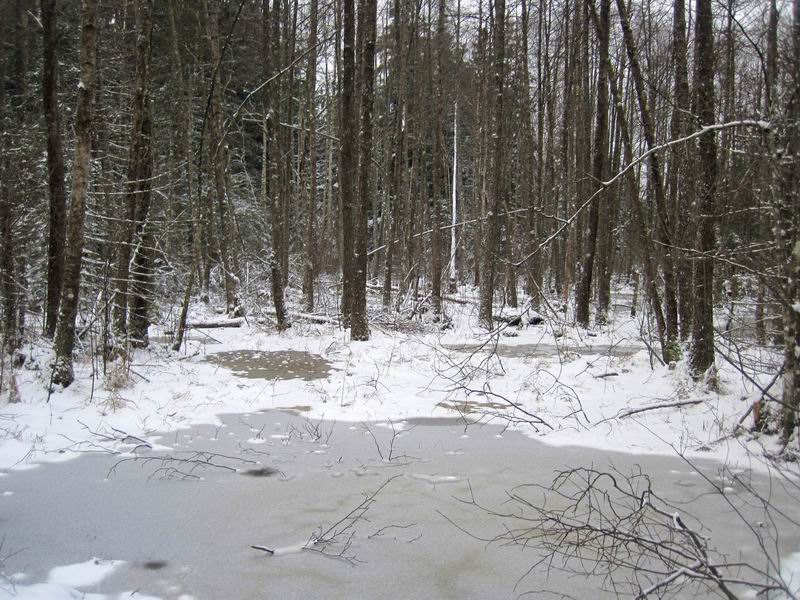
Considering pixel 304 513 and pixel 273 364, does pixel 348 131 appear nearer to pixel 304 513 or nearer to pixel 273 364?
pixel 273 364

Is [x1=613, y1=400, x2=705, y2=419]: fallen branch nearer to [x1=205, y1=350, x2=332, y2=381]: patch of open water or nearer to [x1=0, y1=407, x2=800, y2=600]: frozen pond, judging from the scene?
[x1=0, y1=407, x2=800, y2=600]: frozen pond

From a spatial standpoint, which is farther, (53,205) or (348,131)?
(348,131)

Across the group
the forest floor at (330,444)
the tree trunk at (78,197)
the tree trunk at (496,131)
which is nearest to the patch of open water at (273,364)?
the forest floor at (330,444)

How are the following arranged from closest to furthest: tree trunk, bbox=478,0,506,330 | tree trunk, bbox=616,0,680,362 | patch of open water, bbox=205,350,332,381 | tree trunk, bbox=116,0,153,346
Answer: tree trunk, bbox=616,0,680,362 → tree trunk, bbox=116,0,153,346 → patch of open water, bbox=205,350,332,381 → tree trunk, bbox=478,0,506,330

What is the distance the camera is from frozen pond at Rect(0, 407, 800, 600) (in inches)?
118

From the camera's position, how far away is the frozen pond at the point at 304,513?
2994 millimetres

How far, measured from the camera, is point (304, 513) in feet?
12.5

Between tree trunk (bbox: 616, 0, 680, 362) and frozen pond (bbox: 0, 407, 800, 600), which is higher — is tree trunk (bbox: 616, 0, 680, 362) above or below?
above

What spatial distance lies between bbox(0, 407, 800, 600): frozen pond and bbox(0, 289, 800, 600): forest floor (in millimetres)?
19

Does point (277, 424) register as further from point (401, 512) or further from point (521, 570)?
point (521, 570)

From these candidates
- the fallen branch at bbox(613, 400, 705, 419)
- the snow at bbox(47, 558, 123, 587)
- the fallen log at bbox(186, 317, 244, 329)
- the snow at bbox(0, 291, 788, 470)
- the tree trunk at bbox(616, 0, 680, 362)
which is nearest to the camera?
the snow at bbox(47, 558, 123, 587)

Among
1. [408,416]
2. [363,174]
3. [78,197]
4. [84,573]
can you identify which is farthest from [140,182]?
[84,573]

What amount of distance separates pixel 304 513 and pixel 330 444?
1776 millimetres

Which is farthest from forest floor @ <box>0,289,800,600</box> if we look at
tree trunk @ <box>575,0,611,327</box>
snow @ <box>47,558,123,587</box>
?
tree trunk @ <box>575,0,611,327</box>
